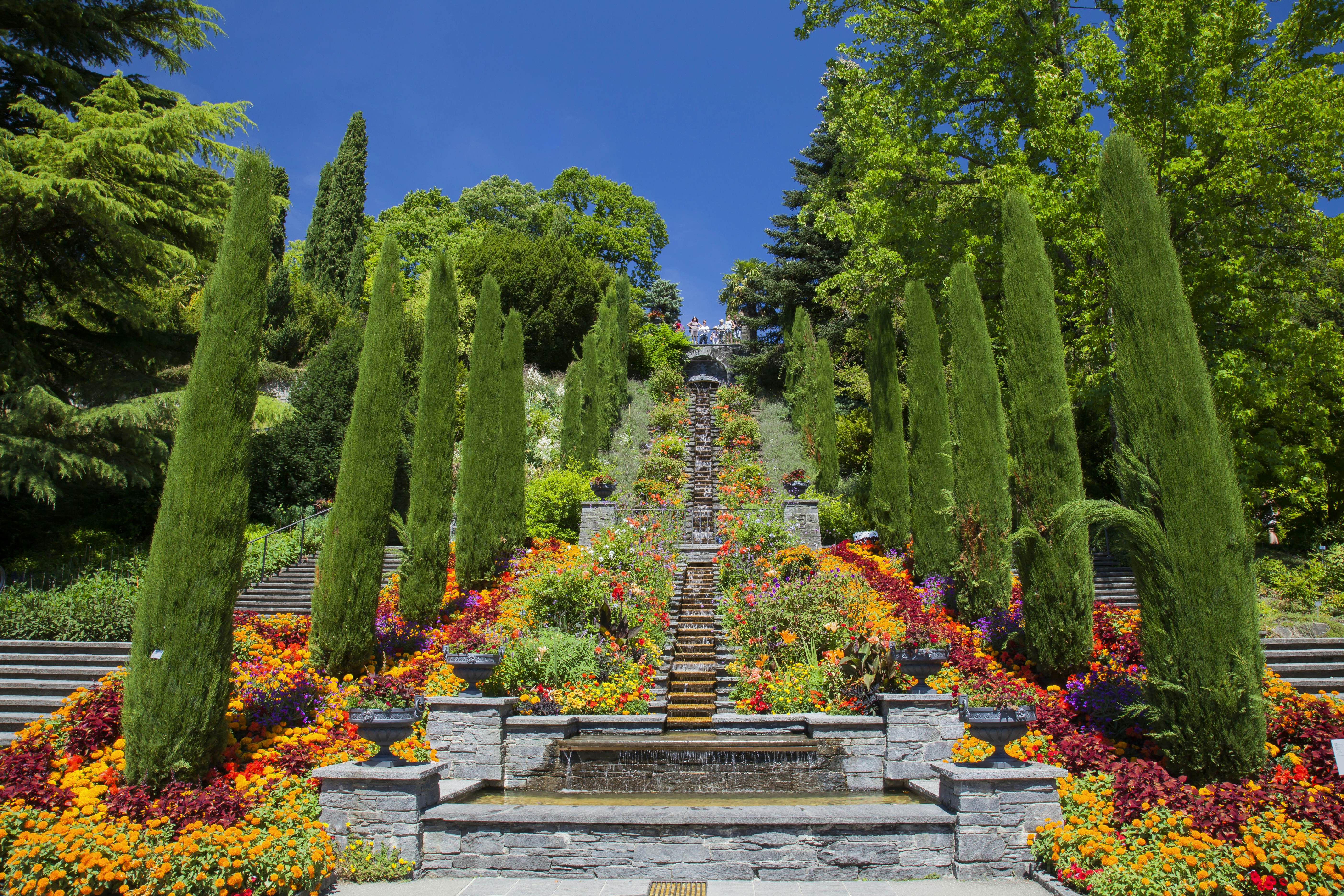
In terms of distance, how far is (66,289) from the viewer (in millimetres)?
12484

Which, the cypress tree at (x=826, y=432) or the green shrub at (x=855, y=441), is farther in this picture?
the green shrub at (x=855, y=441)

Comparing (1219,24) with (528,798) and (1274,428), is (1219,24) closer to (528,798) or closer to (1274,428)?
(1274,428)

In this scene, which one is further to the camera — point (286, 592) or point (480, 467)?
point (286, 592)

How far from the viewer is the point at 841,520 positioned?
15.3m

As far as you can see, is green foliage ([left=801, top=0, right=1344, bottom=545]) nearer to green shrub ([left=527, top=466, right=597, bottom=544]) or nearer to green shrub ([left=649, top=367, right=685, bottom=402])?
green shrub ([left=527, top=466, right=597, bottom=544])

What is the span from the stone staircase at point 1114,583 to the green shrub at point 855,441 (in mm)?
7282

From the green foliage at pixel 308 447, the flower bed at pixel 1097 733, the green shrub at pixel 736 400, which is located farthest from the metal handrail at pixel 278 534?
the green shrub at pixel 736 400

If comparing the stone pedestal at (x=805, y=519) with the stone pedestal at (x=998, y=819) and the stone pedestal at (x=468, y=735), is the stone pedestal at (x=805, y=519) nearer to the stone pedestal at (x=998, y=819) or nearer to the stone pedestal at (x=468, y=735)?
the stone pedestal at (x=468, y=735)

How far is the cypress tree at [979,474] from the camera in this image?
9305 mm

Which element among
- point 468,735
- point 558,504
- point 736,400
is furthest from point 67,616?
point 736,400

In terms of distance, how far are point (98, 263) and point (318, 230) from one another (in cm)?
1752

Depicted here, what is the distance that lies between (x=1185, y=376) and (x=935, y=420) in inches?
236

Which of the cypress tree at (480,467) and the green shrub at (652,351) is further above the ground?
the green shrub at (652,351)

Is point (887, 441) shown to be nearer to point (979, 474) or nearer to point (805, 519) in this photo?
point (805, 519)
